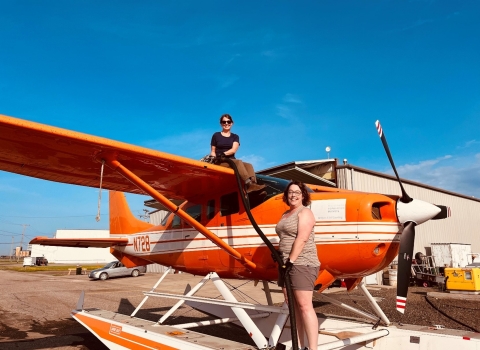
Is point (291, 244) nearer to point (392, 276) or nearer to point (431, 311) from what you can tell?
point (431, 311)

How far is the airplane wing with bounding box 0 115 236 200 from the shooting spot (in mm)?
4578

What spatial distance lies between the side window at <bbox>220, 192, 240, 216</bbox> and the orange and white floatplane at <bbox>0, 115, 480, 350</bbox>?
17mm

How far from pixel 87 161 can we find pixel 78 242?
3245 mm

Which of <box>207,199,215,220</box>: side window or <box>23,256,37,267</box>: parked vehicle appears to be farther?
<box>23,256,37,267</box>: parked vehicle

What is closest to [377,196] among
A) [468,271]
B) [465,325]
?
[465,325]

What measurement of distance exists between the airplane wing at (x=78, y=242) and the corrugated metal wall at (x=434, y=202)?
46.4 feet

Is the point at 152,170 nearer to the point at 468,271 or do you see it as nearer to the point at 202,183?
the point at 202,183

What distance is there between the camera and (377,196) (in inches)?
177

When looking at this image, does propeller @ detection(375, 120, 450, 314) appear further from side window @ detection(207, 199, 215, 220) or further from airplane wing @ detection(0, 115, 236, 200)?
side window @ detection(207, 199, 215, 220)

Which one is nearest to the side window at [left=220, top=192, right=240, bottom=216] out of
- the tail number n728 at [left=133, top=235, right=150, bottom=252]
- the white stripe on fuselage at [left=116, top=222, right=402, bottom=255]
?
the white stripe on fuselage at [left=116, top=222, right=402, bottom=255]

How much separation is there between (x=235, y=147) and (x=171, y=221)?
2.12 m

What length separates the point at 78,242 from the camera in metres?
7.95

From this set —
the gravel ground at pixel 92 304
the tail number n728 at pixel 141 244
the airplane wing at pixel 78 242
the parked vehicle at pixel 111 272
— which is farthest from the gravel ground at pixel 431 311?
the parked vehicle at pixel 111 272

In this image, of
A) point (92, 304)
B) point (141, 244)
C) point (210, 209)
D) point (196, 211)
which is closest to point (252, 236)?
point (210, 209)
